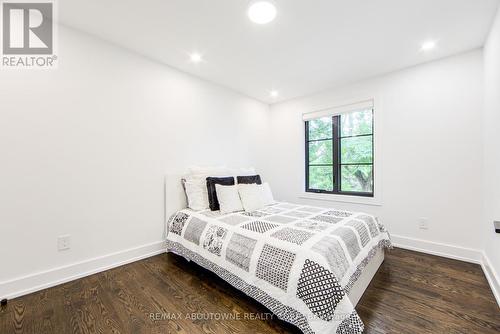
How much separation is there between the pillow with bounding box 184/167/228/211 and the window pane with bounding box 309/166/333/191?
1.98 m

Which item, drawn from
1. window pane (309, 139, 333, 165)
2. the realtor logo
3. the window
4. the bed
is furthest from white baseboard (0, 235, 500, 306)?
the realtor logo

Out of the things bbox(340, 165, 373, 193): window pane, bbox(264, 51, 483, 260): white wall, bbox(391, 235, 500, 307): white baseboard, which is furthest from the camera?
bbox(340, 165, 373, 193): window pane

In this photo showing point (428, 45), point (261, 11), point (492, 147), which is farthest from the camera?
point (428, 45)

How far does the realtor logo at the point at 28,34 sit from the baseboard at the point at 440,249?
4.42 meters

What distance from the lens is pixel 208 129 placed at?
3.32 metres

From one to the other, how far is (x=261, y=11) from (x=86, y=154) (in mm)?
2144

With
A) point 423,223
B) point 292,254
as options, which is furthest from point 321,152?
point 292,254

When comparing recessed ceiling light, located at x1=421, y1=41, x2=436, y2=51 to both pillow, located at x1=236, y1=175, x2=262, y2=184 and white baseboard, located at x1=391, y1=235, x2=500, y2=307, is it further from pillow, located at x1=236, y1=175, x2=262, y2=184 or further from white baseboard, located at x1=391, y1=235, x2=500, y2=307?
pillow, located at x1=236, y1=175, x2=262, y2=184

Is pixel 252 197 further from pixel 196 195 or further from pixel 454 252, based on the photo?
pixel 454 252

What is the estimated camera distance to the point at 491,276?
194 cm

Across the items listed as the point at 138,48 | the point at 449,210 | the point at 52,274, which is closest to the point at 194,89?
the point at 138,48

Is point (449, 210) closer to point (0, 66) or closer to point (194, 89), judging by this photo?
point (194, 89)

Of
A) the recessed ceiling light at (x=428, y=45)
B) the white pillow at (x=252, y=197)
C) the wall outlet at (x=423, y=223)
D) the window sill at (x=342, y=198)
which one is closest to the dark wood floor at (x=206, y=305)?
the wall outlet at (x=423, y=223)

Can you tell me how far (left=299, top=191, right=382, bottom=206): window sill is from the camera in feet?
10.2
